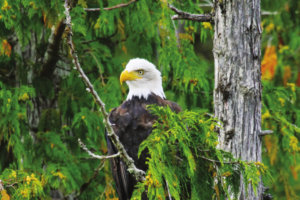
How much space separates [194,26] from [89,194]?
7.36 feet

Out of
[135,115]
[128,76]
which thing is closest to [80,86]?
[128,76]

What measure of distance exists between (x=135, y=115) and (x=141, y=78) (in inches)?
19.5

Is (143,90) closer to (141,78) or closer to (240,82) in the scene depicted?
(141,78)

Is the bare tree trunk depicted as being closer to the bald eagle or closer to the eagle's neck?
the bald eagle

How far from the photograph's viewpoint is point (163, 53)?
4820mm

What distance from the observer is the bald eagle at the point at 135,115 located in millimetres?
4352

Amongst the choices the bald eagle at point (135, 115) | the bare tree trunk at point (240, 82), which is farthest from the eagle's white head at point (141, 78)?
the bare tree trunk at point (240, 82)

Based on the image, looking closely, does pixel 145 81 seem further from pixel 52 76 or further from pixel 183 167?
pixel 183 167

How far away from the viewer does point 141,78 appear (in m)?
4.71

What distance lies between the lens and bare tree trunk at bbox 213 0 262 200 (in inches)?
Answer: 146

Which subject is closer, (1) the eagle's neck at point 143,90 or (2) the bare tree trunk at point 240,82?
(2) the bare tree trunk at point 240,82

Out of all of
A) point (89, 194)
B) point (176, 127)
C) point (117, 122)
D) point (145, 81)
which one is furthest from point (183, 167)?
point (89, 194)

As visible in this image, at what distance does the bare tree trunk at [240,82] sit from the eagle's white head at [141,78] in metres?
1.05

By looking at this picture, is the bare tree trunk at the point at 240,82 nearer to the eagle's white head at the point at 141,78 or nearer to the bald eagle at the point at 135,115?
the bald eagle at the point at 135,115
